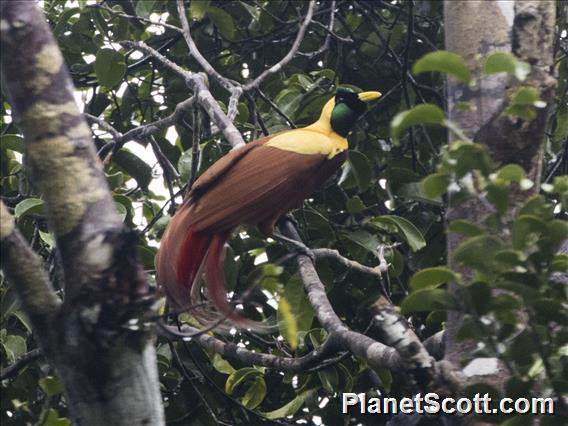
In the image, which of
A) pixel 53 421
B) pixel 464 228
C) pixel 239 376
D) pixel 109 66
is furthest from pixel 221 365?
pixel 464 228

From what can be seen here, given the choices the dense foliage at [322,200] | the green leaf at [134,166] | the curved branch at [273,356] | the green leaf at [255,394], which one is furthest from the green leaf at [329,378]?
the green leaf at [134,166]

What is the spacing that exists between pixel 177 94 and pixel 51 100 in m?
1.81

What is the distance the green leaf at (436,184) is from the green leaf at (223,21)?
1.68 metres

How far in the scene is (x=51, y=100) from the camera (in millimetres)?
1511

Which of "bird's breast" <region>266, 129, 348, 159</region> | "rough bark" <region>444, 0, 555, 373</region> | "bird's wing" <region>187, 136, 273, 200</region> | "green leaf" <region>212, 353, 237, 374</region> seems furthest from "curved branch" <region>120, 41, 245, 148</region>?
"rough bark" <region>444, 0, 555, 373</region>

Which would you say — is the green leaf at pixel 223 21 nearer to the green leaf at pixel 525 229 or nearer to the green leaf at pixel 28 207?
the green leaf at pixel 28 207

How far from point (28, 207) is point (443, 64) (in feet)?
4.09

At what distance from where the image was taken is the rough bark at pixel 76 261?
1.42 m

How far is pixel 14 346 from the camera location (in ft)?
8.14

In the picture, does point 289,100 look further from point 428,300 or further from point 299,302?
point 428,300

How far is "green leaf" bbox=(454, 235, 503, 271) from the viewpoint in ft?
4.95

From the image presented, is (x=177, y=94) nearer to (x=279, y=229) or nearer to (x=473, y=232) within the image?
(x=279, y=229)

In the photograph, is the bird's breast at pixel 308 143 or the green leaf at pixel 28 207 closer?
the green leaf at pixel 28 207

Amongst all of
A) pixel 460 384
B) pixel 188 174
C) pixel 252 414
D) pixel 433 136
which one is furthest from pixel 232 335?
pixel 460 384
